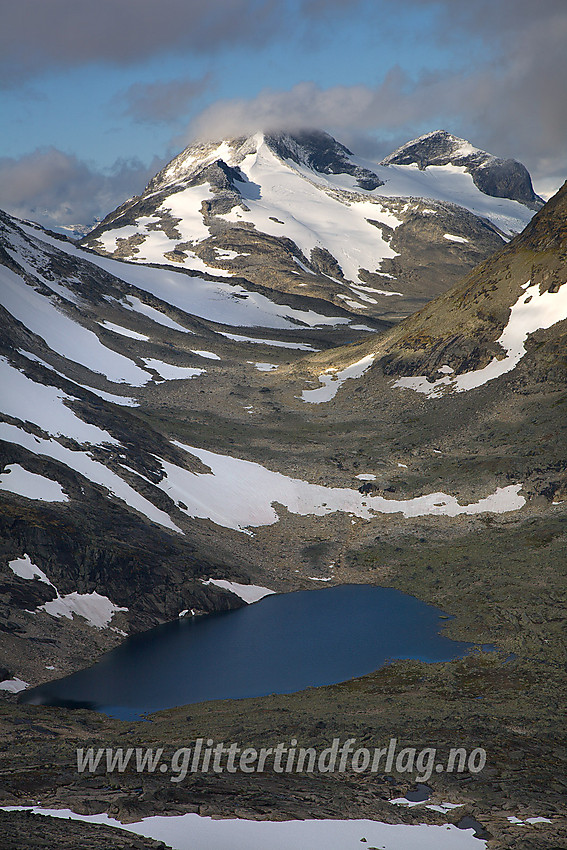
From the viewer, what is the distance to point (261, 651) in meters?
50.5

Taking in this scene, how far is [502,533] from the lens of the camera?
68.3 m

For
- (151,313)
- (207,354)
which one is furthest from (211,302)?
(207,354)

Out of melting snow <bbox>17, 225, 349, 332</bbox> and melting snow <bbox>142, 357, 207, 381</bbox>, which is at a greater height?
melting snow <bbox>17, 225, 349, 332</bbox>

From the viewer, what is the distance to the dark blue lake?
1710 inches

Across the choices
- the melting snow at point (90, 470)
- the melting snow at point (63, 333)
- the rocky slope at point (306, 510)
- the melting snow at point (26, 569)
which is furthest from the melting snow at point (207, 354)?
the melting snow at point (26, 569)

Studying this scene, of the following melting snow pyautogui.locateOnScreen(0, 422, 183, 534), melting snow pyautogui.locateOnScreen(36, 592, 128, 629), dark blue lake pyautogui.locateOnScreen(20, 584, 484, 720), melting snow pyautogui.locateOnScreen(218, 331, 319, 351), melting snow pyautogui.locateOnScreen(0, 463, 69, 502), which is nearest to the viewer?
dark blue lake pyautogui.locateOnScreen(20, 584, 484, 720)

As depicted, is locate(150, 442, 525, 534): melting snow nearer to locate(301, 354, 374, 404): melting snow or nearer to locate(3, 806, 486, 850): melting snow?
locate(301, 354, 374, 404): melting snow

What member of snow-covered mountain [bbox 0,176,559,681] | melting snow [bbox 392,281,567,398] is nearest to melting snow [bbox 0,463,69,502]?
snow-covered mountain [bbox 0,176,559,681]

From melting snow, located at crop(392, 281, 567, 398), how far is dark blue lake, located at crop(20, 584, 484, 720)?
46286 millimetres

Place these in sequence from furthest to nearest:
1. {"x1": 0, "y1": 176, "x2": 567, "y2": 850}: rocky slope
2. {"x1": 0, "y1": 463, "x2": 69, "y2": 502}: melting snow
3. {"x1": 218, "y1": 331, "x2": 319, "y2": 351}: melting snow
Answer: {"x1": 218, "y1": 331, "x2": 319, "y2": 351}: melting snow < {"x1": 0, "y1": 463, "x2": 69, "y2": 502}: melting snow < {"x1": 0, "y1": 176, "x2": 567, "y2": 850}: rocky slope

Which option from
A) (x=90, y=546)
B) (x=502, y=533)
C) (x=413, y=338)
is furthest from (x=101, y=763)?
(x=413, y=338)

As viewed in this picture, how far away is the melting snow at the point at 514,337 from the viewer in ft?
325

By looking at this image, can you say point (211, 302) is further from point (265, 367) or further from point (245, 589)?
point (245, 589)

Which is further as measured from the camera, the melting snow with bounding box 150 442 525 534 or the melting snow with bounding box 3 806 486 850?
the melting snow with bounding box 150 442 525 534
